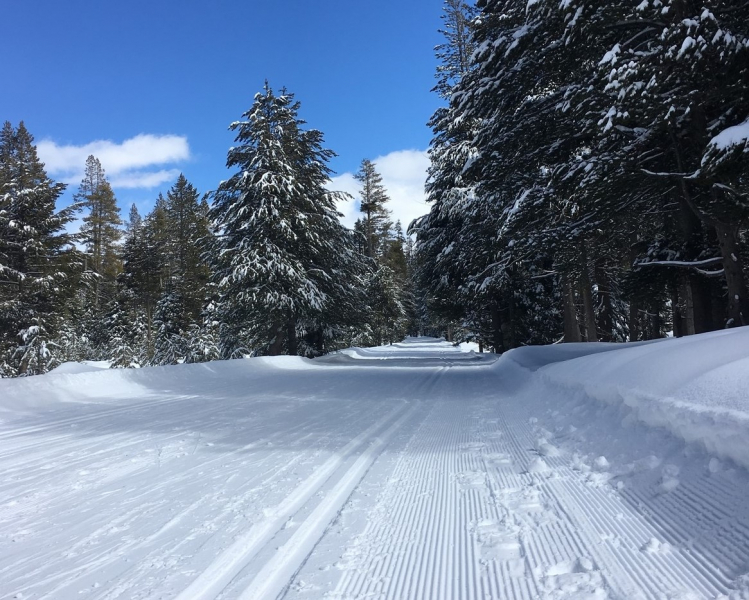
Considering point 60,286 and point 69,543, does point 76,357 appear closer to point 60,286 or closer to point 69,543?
point 60,286

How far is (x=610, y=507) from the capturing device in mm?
3094

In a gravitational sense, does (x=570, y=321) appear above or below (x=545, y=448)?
above

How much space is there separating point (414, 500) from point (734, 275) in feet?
23.5

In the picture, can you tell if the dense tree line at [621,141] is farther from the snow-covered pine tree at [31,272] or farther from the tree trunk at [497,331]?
the snow-covered pine tree at [31,272]

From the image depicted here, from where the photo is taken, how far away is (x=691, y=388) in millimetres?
3730

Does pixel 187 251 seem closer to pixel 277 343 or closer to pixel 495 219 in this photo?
pixel 277 343

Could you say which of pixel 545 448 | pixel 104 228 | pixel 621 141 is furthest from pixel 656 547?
pixel 104 228

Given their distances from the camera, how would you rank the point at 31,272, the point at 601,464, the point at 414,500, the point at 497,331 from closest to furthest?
1. the point at 414,500
2. the point at 601,464
3. the point at 31,272
4. the point at 497,331

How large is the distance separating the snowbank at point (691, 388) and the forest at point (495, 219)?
9.58ft

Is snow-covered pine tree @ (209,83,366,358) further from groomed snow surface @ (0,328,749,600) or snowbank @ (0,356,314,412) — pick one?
groomed snow surface @ (0,328,749,600)

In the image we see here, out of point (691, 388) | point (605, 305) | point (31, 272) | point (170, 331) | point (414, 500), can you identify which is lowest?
point (414, 500)

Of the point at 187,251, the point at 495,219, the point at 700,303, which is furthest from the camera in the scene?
the point at 187,251

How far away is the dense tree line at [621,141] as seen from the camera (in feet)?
21.8

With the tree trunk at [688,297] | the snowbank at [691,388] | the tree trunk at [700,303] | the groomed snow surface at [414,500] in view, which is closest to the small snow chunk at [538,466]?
the groomed snow surface at [414,500]
